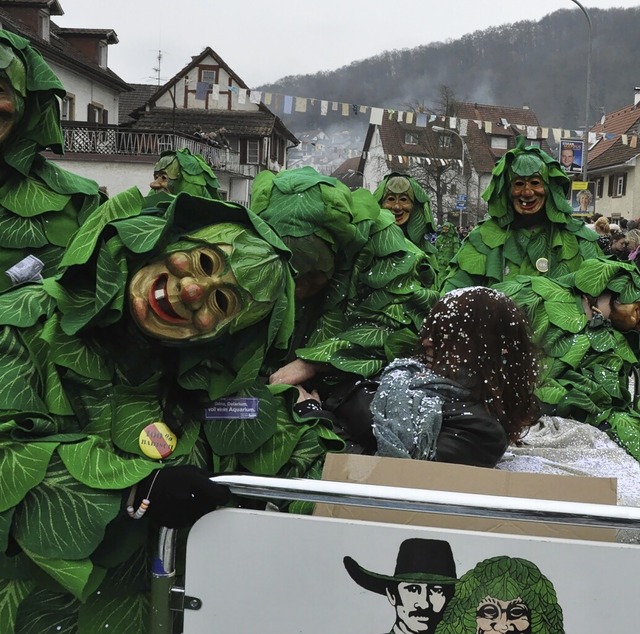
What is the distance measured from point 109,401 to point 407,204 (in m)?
5.25

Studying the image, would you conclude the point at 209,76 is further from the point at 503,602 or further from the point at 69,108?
the point at 503,602

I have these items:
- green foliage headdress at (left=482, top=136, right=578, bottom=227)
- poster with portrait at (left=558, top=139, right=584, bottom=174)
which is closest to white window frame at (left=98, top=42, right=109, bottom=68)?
poster with portrait at (left=558, top=139, right=584, bottom=174)

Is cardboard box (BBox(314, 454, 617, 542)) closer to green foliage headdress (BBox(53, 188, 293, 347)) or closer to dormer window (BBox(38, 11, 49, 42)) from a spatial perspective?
green foliage headdress (BBox(53, 188, 293, 347))

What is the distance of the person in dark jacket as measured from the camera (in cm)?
224

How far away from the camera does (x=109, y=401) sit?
74.6 inches

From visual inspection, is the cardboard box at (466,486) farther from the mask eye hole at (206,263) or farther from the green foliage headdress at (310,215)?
the green foliage headdress at (310,215)

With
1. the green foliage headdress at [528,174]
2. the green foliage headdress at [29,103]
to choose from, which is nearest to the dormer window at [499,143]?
the green foliage headdress at [528,174]

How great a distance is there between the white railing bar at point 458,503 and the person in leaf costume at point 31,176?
6.07ft

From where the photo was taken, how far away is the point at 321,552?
5.00ft

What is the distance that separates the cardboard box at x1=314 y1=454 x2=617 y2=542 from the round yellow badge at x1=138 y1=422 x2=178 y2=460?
Result: 340 mm

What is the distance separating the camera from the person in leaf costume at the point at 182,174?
22.8 feet

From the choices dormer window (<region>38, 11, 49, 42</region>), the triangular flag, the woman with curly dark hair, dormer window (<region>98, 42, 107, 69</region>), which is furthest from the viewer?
dormer window (<region>98, 42, 107, 69</region>)

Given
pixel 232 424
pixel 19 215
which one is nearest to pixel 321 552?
pixel 232 424

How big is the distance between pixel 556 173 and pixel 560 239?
0.34 meters
